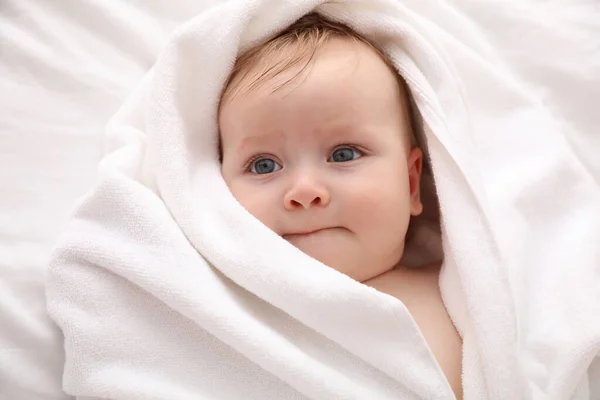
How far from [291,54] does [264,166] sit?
183 mm

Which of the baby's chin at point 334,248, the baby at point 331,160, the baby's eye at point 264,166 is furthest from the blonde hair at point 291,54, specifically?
the baby's chin at point 334,248

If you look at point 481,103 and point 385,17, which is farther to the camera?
point 481,103

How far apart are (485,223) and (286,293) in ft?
1.06

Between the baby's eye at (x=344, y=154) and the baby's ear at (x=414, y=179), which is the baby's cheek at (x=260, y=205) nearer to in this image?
the baby's eye at (x=344, y=154)

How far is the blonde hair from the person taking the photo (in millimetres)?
990

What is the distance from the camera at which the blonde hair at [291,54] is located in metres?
0.99

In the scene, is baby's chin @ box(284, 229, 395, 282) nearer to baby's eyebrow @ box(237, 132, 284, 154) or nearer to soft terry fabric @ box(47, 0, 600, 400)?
soft terry fabric @ box(47, 0, 600, 400)

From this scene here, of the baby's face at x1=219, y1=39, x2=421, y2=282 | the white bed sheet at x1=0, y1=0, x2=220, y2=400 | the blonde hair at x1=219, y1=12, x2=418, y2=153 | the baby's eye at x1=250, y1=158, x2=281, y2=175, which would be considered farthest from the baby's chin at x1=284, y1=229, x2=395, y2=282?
the white bed sheet at x1=0, y1=0, x2=220, y2=400

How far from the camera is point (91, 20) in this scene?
128cm

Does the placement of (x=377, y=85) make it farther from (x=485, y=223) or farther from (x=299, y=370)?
(x=299, y=370)

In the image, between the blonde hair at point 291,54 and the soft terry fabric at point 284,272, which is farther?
the blonde hair at point 291,54

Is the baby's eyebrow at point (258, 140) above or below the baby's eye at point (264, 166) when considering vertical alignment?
above

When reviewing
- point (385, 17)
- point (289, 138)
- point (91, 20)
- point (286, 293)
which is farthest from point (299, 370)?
point (91, 20)

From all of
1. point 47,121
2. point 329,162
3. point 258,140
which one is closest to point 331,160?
point 329,162
